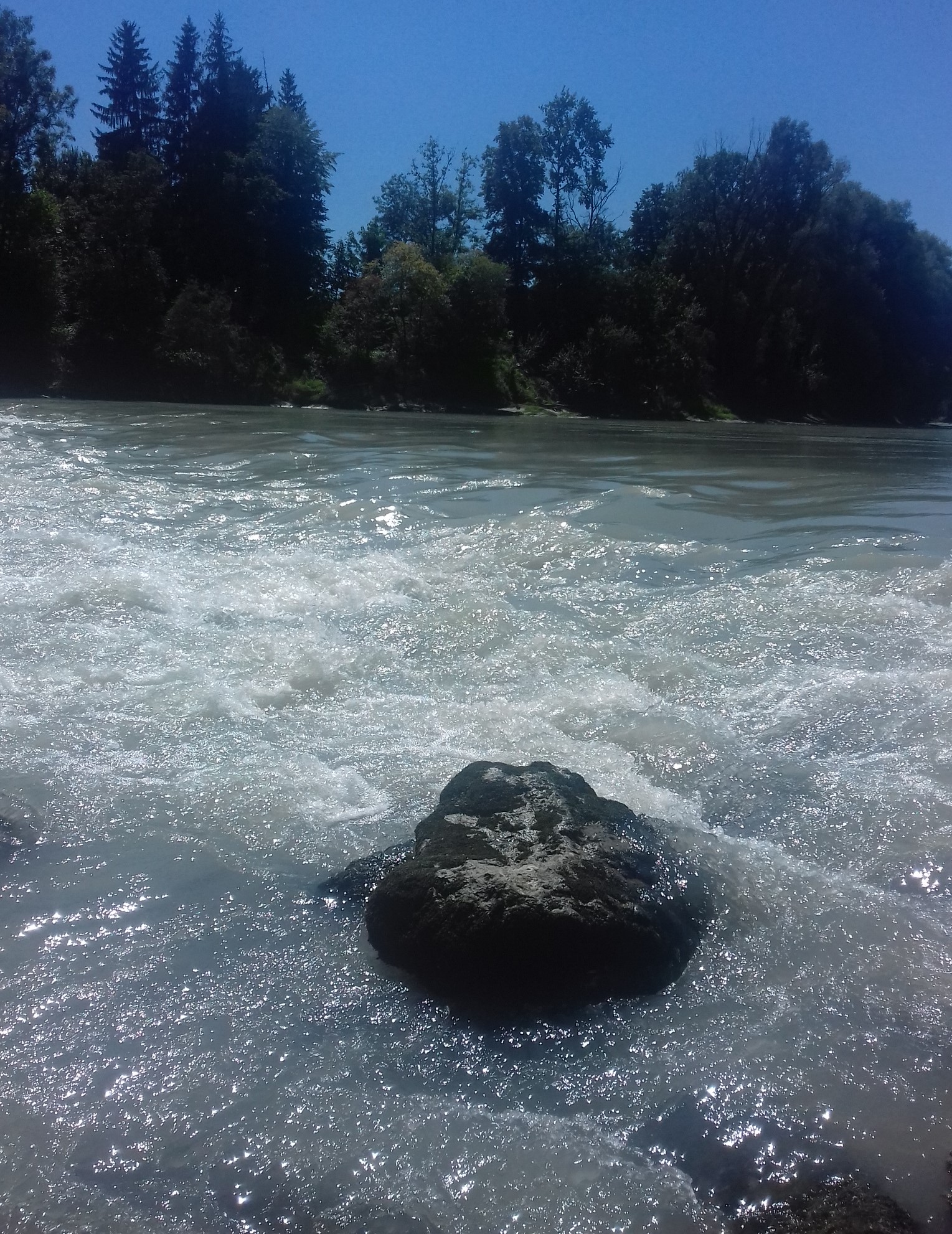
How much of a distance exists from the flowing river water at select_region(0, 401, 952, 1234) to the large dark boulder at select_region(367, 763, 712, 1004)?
0.39 feet

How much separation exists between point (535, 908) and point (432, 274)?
40.1 meters

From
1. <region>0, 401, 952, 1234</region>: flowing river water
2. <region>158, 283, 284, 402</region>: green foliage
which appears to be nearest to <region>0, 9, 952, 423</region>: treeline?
<region>158, 283, 284, 402</region>: green foliage

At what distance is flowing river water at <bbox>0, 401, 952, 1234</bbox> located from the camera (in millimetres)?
2543

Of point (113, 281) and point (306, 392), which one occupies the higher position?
point (113, 281)

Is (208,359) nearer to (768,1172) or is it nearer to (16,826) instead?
(16,826)

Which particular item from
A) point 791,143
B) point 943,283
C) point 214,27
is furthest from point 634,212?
point 214,27

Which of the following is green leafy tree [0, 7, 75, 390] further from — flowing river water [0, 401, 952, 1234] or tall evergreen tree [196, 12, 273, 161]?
flowing river water [0, 401, 952, 1234]

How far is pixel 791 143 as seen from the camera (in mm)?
49906

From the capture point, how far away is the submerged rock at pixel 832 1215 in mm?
2270

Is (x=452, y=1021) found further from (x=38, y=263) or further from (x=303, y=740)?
(x=38, y=263)

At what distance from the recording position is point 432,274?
40.5 metres

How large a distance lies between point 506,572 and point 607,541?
136 cm

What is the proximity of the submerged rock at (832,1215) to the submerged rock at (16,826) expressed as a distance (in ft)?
9.45

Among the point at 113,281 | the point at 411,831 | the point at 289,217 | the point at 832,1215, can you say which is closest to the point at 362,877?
the point at 411,831
